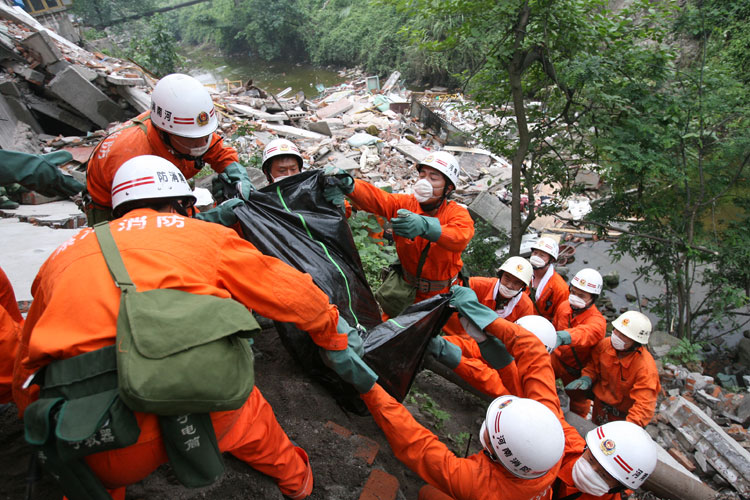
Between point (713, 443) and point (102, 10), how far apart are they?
28385mm

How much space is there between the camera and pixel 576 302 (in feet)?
12.9

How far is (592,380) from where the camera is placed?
3.87 metres

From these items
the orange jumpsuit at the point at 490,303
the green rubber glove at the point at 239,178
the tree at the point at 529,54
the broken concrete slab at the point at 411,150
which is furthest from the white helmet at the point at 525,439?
the broken concrete slab at the point at 411,150

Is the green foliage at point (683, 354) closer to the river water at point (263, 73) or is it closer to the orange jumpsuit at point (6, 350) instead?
the orange jumpsuit at point (6, 350)

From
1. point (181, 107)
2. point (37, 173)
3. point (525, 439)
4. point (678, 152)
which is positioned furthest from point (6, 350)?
point (678, 152)

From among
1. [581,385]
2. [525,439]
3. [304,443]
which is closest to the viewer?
[525,439]

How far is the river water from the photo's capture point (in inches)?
814

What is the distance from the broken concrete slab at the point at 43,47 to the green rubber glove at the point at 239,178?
6314mm

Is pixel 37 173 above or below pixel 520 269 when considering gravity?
above

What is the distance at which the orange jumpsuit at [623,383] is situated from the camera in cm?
337

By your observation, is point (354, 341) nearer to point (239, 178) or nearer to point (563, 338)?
point (239, 178)

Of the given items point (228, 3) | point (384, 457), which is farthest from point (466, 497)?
point (228, 3)

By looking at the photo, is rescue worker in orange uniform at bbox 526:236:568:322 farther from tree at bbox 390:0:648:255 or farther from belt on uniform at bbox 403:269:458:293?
tree at bbox 390:0:648:255

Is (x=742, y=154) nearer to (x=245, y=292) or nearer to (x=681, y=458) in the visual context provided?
(x=681, y=458)
